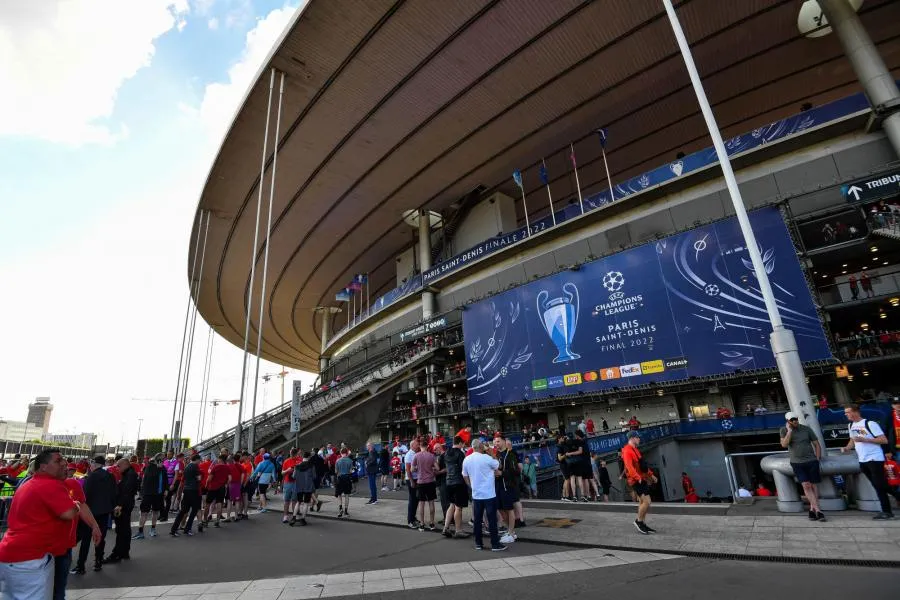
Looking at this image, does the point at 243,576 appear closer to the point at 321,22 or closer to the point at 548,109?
the point at 321,22

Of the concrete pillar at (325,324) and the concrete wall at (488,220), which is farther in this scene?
the concrete pillar at (325,324)

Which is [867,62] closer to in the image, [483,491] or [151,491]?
[483,491]

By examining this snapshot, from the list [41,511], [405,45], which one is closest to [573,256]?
[405,45]

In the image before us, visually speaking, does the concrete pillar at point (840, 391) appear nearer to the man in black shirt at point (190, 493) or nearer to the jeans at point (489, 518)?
the jeans at point (489, 518)

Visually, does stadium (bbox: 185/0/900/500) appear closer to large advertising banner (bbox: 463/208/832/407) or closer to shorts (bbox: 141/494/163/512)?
large advertising banner (bbox: 463/208/832/407)

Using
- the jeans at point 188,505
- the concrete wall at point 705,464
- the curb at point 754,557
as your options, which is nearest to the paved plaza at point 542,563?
the curb at point 754,557

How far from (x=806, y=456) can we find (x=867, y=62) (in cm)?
2023

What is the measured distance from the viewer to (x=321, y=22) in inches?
749

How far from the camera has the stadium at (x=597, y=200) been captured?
17891 mm

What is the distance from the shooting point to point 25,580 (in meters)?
3.42

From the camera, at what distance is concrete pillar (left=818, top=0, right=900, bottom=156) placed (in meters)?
17.0

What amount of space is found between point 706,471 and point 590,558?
16.8m

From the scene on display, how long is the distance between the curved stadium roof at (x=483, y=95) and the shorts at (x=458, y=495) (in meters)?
20.0

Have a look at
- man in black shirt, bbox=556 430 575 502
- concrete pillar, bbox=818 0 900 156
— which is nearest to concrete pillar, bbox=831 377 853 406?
concrete pillar, bbox=818 0 900 156
